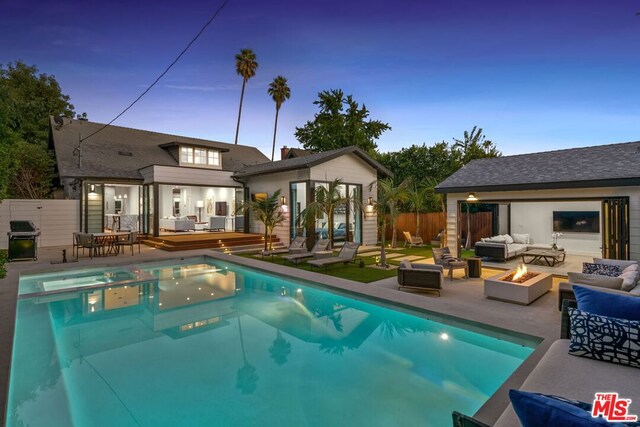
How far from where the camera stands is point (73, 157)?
682 inches

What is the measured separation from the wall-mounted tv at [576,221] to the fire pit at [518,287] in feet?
31.8

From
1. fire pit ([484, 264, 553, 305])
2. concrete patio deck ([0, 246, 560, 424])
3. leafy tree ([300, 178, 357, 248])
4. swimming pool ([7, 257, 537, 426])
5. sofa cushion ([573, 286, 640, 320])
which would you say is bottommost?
swimming pool ([7, 257, 537, 426])

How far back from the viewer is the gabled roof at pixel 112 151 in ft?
55.5

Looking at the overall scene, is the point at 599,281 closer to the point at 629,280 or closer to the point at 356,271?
the point at 629,280

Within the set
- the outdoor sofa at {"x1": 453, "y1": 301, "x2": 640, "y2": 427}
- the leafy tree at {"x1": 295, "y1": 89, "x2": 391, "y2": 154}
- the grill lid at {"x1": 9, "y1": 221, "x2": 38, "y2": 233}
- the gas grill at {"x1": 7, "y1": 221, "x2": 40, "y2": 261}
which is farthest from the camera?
the leafy tree at {"x1": 295, "y1": 89, "x2": 391, "y2": 154}

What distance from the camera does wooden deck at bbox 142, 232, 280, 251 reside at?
14.8 meters

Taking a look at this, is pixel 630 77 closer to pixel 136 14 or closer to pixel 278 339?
pixel 278 339

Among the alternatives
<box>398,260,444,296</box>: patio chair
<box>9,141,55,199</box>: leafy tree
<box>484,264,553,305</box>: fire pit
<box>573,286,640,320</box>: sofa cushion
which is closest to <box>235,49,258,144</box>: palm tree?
<box>9,141,55,199</box>: leafy tree

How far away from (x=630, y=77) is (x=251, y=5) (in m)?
14.4

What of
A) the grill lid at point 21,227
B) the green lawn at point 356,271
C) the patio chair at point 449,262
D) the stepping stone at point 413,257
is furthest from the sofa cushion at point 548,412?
the grill lid at point 21,227

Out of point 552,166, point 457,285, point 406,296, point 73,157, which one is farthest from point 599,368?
point 73,157

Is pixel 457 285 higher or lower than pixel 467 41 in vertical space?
lower

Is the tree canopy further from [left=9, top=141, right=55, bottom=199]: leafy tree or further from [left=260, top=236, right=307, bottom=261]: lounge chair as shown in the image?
[left=260, top=236, right=307, bottom=261]: lounge chair

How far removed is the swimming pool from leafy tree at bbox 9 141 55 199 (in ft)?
49.9
